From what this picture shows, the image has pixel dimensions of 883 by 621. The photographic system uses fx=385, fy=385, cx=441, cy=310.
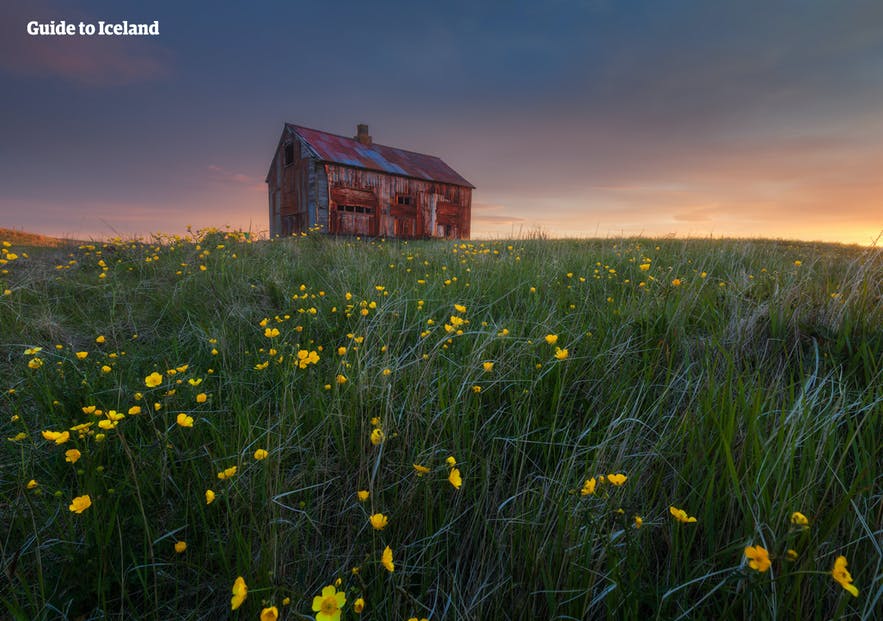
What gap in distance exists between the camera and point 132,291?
4.57 meters

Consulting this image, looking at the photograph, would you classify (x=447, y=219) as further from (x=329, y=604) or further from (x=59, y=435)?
(x=329, y=604)

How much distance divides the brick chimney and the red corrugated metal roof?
1.07ft

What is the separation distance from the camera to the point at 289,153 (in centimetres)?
1912

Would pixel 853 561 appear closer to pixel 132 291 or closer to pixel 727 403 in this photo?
pixel 727 403

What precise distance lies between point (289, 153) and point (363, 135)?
458 cm

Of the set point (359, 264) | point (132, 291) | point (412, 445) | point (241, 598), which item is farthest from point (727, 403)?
point (132, 291)

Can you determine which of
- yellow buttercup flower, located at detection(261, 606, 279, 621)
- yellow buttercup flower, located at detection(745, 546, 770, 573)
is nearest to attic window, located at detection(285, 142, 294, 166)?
yellow buttercup flower, located at detection(261, 606, 279, 621)

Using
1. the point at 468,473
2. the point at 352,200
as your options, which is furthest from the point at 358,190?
the point at 468,473

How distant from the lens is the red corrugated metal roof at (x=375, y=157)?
58.4 ft

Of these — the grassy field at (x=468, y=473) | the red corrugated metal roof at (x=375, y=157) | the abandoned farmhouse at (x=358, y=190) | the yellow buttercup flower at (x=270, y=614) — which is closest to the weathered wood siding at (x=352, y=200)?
the abandoned farmhouse at (x=358, y=190)

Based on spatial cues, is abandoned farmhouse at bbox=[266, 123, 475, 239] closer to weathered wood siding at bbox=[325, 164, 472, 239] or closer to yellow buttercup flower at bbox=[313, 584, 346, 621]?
weathered wood siding at bbox=[325, 164, 472, 239]

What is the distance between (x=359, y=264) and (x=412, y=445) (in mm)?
3439

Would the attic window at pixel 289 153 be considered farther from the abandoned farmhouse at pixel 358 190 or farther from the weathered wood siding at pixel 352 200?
the weathered wood siding at pixel 352 200

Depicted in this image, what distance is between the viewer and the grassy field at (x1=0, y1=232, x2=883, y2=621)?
3.85 feet
